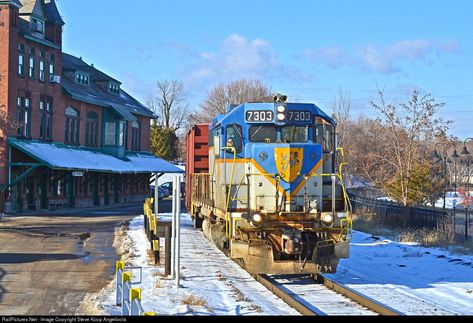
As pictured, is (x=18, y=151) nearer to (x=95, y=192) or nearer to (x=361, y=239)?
(x=95, y=192)

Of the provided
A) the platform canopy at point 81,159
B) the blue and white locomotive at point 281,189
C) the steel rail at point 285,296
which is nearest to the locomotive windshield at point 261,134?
the blue and white locomotive at point 281,189

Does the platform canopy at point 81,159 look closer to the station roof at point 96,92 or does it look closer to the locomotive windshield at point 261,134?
the station roof at point 96,92

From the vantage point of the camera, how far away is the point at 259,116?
15.5 metres

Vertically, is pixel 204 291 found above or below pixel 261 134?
below

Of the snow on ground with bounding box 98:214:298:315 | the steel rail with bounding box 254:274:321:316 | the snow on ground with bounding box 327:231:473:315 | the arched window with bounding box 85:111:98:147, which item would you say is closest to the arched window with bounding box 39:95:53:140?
the arched window with bounding box 85:111:98:147

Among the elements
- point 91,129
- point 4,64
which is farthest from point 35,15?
point 91,129

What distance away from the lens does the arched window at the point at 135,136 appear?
59.9m

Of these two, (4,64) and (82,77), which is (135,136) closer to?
(82,77)

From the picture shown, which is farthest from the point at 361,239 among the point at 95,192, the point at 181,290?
the point at 95,192

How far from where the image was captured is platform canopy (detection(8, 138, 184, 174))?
3947 cm

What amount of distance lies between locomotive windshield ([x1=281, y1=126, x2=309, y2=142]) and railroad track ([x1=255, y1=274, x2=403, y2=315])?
322 cm

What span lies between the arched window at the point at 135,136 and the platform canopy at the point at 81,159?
870 mm

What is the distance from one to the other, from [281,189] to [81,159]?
32517 mm

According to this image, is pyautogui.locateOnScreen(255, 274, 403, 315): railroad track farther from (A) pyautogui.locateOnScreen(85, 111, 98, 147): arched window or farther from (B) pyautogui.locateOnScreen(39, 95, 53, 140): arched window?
(A) pyautogui.locateOnScreen(85, 111, 98, 147): arched window
